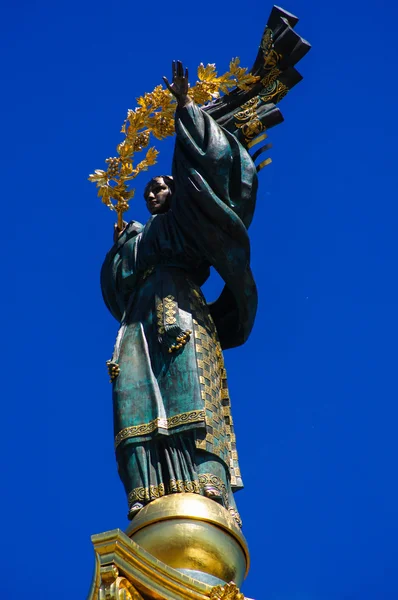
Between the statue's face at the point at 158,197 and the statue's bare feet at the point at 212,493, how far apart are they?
2.93 metres

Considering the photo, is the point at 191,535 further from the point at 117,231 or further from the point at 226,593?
the point at 117,231

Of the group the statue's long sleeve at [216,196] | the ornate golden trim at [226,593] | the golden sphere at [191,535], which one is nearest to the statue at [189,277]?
the statue's long sleeve at [216,196]

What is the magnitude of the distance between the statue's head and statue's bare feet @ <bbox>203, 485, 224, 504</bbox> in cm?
293

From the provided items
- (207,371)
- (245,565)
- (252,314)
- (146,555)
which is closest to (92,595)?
(146,555)

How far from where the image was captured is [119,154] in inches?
561

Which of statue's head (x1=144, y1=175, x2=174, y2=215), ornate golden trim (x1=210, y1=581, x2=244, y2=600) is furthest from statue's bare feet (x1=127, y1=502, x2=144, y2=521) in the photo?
statue's head (x1=144, y1=175, x2=174, y2=215)

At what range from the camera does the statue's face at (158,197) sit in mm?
13758

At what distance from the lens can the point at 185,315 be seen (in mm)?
12844

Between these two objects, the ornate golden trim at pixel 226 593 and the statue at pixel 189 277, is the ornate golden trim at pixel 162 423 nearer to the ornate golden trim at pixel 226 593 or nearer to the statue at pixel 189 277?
the statue at pixel 189 277

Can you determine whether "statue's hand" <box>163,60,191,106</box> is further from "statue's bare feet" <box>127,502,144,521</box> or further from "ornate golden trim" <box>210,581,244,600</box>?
"ornate golden trim" <box>210,581,244,600</box>

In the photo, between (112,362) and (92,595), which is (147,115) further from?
(92,595)

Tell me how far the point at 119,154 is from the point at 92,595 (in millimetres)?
4800

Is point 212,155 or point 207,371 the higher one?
point 212,155

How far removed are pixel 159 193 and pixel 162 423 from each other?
254 centimetres
